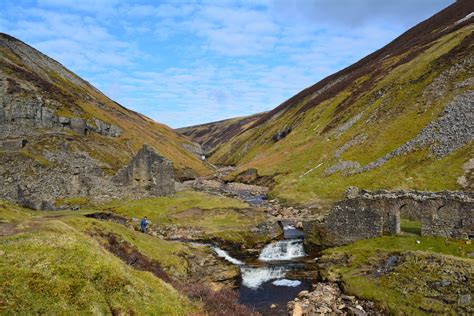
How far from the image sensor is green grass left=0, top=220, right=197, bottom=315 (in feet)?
46.0

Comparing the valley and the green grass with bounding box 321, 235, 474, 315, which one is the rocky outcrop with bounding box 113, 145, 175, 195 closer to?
the valley

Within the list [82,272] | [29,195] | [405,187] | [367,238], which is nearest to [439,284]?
[367,238]

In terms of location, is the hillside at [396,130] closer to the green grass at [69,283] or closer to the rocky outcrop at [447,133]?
the rocky outcrop at [447,133]

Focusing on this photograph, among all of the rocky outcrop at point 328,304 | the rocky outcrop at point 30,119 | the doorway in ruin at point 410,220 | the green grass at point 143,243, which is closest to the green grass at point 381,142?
the doorway in ruin at point 410,220

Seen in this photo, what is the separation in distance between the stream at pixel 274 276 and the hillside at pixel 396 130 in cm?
2630

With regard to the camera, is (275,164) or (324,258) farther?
(275,164)

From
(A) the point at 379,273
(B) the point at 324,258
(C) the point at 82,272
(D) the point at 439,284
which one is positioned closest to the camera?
(C) the point at 82,272

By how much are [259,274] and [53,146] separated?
57.5 metres

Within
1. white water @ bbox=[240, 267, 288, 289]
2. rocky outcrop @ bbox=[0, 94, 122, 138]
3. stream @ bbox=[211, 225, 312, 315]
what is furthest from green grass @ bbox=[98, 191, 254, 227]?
rocky outcrop @ bbox=[0, 94, 122, 138]

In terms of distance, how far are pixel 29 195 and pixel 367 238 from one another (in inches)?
1667

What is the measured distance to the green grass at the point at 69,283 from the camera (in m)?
14.0

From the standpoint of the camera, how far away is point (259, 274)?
1567 inches

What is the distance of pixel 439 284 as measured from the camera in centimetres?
2883

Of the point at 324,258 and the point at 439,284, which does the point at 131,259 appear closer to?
the point at 324,258
